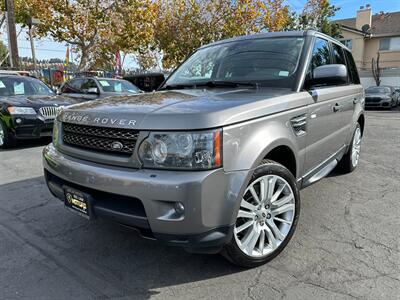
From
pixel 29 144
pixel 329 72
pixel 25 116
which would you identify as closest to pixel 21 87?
pixel 29 144

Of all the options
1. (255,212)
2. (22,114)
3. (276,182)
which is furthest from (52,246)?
(22,114)

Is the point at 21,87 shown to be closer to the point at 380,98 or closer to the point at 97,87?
the point at 97,87

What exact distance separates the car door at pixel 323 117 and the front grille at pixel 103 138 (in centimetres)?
170

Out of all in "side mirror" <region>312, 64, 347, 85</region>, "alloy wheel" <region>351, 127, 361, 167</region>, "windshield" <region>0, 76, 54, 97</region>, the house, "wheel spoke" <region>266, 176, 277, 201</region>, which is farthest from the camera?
the house

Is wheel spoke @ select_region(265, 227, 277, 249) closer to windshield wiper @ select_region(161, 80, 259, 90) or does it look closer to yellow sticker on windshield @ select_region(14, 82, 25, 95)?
windshield wiper @ select_region(161, 80, 259, 90)

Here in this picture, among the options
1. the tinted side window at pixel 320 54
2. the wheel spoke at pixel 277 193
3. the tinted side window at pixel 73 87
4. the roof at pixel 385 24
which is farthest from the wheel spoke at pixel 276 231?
the roof at pixel 385 24

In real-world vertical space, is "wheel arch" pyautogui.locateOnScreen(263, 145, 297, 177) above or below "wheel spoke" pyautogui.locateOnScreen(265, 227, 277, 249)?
above

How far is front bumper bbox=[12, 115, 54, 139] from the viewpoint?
22.9 feet

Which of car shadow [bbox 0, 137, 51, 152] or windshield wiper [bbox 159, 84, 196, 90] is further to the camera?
car shadow [bbox 0, 137, 51, 152]

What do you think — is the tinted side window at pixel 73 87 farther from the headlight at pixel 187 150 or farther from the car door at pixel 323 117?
the headlight at pixel 187 150

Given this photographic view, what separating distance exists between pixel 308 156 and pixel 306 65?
2.83ft

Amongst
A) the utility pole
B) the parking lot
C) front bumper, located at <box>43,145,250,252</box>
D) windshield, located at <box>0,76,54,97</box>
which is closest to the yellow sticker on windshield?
windshield, located at <box>0,76,54,97</box>

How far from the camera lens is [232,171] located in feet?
7.34

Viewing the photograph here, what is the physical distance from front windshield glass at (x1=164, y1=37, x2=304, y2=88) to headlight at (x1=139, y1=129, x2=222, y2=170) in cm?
130
